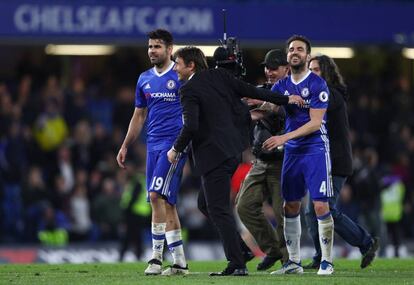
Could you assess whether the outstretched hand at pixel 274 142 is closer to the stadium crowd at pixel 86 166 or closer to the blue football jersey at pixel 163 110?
the blue football jersey at pixel 163 110

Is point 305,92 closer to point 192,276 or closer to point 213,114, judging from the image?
point 213,114

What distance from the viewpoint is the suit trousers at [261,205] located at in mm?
12578

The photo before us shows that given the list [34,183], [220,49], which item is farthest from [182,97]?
[34,183]

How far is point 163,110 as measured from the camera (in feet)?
38.3

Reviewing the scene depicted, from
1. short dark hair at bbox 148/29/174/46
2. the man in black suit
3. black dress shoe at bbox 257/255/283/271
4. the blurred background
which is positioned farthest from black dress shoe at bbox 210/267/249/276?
the blurred background

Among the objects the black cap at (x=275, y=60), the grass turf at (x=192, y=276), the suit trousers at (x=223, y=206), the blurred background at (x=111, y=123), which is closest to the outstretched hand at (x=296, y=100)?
the suit trousers at (x=223, y=206)

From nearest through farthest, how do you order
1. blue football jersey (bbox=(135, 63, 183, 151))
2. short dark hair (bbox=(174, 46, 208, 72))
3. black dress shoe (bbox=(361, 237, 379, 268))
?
short dark hair (bbox=(174, 46, 208, 72))
blue football jersey (bbox=(135, 63, 183, 151))
black dress shoe (bbox=(361, 237, 379, 268))

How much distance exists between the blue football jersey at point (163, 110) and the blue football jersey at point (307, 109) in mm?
1015

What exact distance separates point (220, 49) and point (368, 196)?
32.5 feet

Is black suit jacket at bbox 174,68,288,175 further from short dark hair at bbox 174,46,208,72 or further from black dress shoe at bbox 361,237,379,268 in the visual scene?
black dress shoe at bbox 361,237,379,268

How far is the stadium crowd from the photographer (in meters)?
20.6

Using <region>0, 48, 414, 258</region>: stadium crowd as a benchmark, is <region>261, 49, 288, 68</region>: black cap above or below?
above

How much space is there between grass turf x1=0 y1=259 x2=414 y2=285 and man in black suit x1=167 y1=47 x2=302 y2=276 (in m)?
0.47

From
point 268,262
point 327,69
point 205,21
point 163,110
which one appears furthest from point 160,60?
point 205,21
